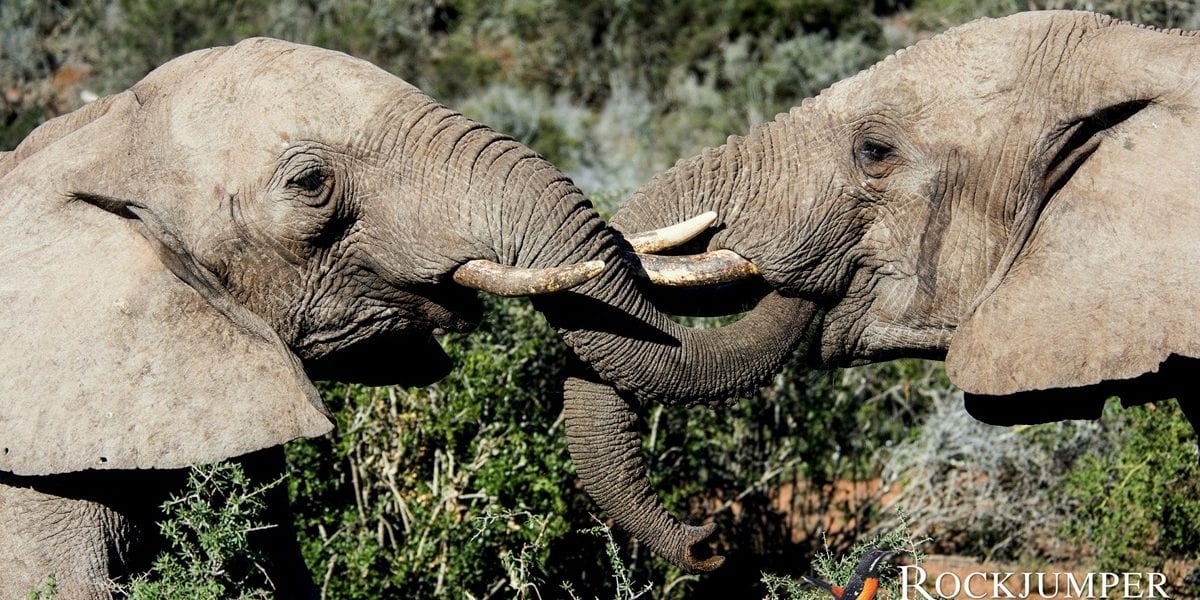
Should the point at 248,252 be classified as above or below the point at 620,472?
above

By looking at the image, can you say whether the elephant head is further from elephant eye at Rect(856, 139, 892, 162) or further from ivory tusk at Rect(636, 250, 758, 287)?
elephant eye at Rect(856, 139, 892, 162)

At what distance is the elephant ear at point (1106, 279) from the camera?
4.17 metres

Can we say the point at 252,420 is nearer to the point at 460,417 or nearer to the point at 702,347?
the point at 702,347

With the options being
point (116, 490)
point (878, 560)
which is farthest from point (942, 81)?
point (116, 490)

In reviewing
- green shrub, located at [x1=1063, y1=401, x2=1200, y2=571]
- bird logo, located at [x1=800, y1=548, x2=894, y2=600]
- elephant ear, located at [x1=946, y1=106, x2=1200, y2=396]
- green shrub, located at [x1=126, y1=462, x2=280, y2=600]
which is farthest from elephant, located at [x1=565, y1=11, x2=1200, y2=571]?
green shrub, located at [x1=1063, y1=401, x2=1200, y2=571]

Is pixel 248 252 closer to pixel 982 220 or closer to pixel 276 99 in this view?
pixel 276 99

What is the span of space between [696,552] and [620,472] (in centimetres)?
33

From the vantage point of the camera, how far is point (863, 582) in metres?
4.26

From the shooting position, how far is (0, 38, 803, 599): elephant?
14.0 feet

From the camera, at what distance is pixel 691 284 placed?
477 centimetres

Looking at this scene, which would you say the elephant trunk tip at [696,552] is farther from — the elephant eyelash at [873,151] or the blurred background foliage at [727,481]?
the elephant eyelash at [873,151]

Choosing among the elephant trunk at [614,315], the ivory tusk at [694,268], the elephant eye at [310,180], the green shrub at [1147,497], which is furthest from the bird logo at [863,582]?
the green shrub at [1147,497]

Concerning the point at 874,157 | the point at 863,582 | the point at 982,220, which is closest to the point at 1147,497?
the point at 982,220

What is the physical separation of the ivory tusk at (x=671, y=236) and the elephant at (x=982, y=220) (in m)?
0.09
